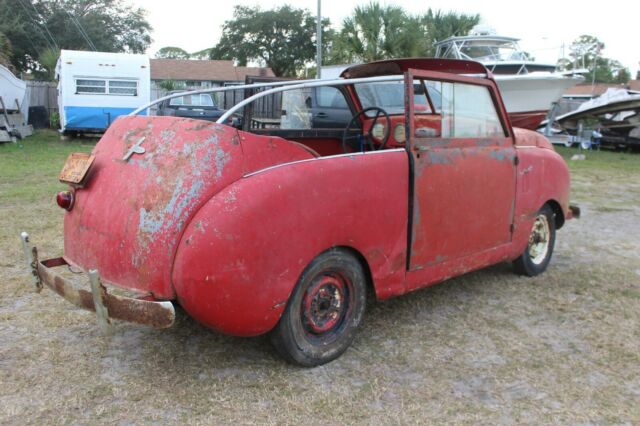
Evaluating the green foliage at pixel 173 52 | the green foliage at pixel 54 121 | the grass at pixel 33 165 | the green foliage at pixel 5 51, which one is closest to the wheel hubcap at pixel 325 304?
the grass at pixel 33 165

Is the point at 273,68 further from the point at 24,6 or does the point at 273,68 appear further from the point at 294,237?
the point at 294,237

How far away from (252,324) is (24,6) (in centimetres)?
3797

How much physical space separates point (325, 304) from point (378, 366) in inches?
18.2

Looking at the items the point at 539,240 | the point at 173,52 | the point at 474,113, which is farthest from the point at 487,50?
the point at 173,52

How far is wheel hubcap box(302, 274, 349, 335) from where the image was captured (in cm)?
304

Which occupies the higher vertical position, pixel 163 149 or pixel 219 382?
pixel 163 149

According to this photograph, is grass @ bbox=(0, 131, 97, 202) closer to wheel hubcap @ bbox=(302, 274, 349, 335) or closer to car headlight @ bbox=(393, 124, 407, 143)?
car headlight @ bbox=(393, 124, 407, 143)

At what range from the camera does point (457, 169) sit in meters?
3.74

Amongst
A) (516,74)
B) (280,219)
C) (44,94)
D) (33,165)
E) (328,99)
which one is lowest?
(33,165)

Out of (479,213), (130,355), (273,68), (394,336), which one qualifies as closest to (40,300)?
(130,355)

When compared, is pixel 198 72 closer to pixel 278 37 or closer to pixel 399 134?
pixel 278 37

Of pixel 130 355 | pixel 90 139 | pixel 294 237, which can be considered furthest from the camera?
pixel 90 139

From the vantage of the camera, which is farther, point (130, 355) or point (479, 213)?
point (479, 213)

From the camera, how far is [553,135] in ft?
56.3
